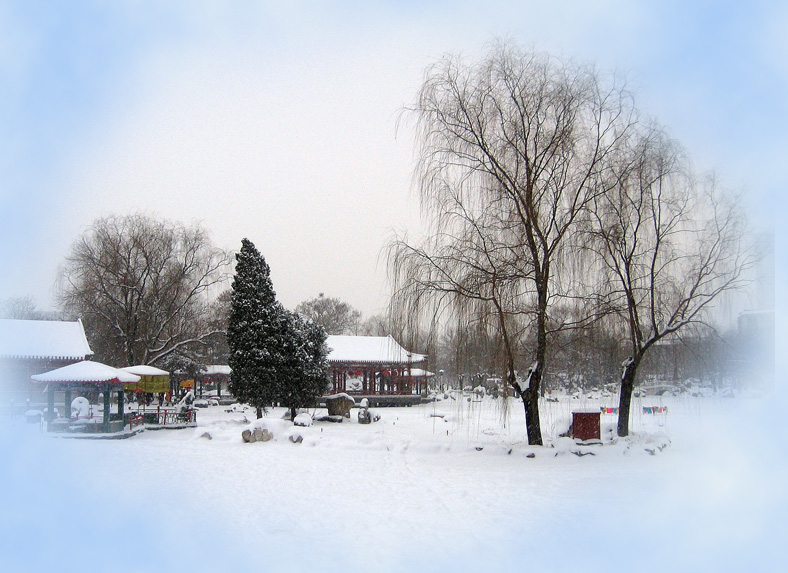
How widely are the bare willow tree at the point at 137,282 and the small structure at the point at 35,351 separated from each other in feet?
5.24

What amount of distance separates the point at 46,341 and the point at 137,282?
15.9ft

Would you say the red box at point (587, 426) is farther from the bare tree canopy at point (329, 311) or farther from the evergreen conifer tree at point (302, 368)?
the bare tree canopy at point (329, 311)

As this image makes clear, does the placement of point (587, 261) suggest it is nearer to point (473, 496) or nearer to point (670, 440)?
point (670, 440)

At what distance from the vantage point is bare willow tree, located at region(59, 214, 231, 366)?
1146 inches

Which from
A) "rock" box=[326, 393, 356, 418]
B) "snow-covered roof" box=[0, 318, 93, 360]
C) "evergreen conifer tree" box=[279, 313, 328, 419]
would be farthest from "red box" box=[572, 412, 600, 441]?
"snow-covered roof" box=[0, 318, 93, 360]

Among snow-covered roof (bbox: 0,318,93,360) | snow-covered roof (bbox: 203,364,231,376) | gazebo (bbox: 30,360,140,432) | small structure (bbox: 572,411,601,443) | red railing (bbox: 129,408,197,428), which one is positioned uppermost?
snow-covered roof (bbox: 0,318,93,360)

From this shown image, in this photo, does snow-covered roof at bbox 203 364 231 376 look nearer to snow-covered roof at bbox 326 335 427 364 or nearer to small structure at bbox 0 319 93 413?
snow-covered roof at bbox 326 335 427 364

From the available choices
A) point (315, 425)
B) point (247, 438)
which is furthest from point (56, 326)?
point (247, 438)

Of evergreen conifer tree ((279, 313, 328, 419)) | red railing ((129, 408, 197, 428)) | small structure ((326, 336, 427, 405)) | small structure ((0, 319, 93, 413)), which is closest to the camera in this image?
red railing ((129, 408, 197, 428))

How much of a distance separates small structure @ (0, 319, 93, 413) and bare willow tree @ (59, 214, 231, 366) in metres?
1.60

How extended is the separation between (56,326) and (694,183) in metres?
27.7

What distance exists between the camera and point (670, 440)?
13492mm

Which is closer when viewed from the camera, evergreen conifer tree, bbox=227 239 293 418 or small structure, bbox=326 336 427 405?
evergreen conifer tree, bbox=227 239 293 418

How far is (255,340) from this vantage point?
71.2 ft
